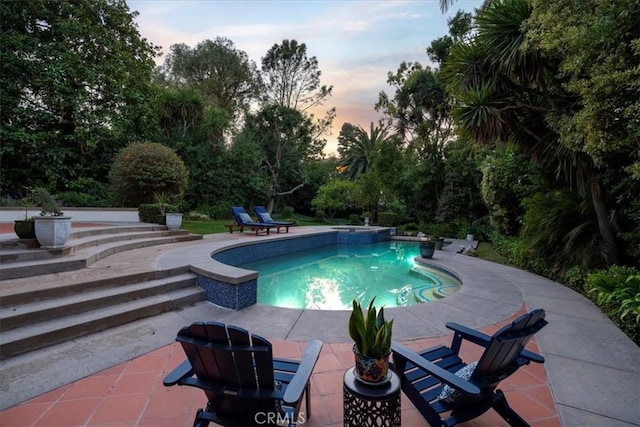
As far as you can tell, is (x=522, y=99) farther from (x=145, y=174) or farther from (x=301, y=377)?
(x=145, y=174)

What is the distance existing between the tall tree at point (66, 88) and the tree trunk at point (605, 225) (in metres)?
15.4

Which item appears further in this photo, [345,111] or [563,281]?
[345,111]

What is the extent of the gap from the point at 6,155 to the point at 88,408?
14.1m

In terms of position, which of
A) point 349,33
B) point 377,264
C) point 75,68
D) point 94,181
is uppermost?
point 349,33

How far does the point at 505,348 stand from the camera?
1.72m

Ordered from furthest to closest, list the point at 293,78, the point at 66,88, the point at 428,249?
1. the point at 293,78
2. the point at 66,88
3. the point at 428,249

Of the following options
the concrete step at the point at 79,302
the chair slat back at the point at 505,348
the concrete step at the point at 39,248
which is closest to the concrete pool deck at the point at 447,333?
the concrete step at the point at 79,302

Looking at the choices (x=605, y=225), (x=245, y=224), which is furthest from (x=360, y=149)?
(x=605, y=225)

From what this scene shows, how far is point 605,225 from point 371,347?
5.88m

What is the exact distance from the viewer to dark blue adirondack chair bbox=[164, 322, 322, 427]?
1562mm

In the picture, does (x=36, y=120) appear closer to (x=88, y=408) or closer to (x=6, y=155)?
(x=6, y=155)

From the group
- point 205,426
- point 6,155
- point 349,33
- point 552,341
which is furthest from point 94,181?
point 552,341

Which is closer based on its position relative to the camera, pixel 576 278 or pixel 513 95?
pixel 576 278

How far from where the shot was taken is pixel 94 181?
12664mm
